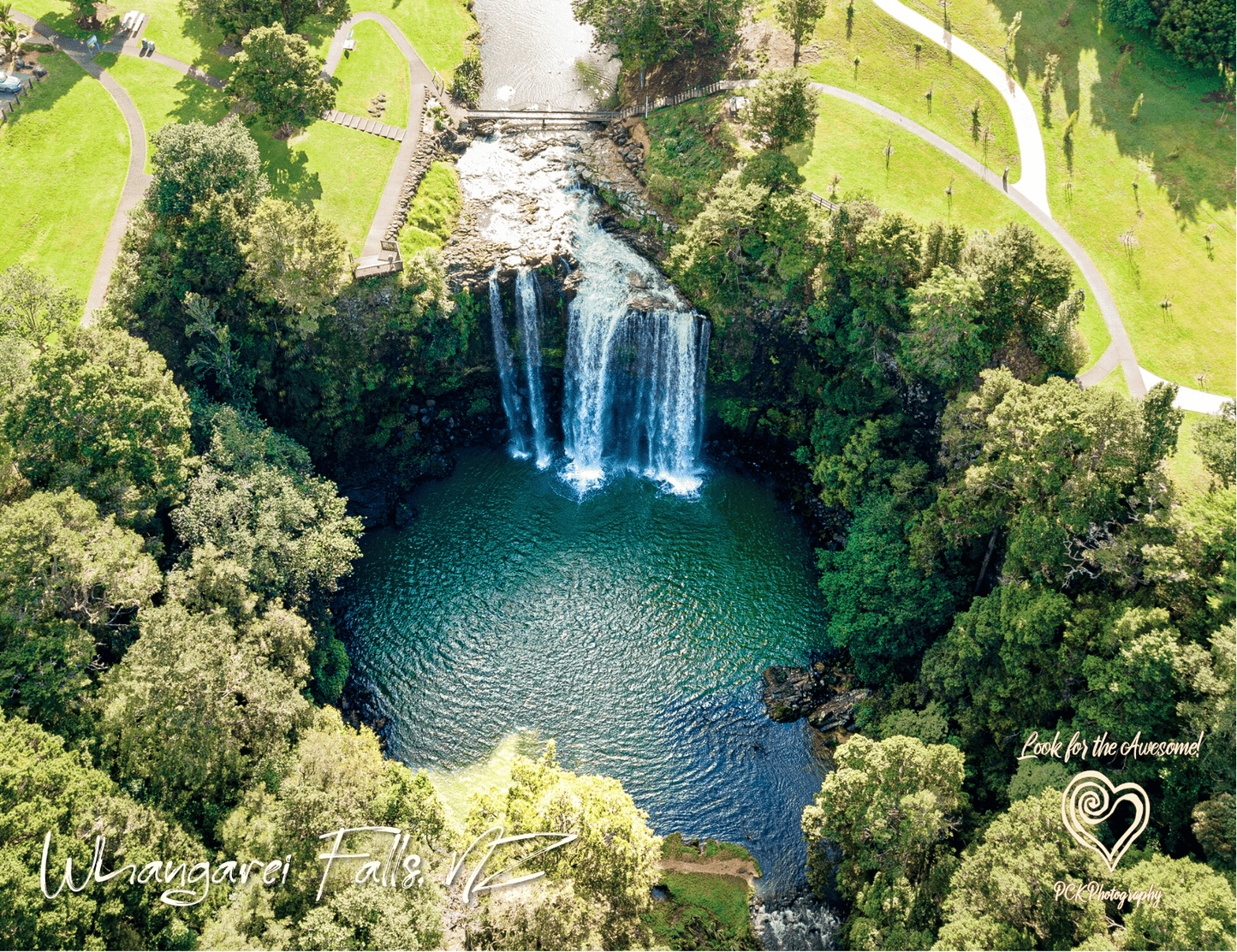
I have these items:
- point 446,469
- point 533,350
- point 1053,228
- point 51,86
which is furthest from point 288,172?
point 1053,228

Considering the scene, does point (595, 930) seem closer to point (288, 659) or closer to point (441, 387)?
point (288, 659)

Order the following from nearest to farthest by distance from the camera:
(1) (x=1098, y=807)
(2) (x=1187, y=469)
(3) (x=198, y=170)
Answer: (1) (x=1098, y=807)
(2) (x=1187, y=469)
(3) (x=198, y=170)

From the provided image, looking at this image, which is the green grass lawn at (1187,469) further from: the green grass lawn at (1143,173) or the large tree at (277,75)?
the large tree at (277,75)

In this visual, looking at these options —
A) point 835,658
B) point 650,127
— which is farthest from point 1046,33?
point 835,658

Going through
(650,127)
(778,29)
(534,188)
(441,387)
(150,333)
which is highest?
(778,29)

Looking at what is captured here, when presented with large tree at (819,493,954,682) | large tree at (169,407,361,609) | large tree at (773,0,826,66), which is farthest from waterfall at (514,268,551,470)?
large tree at (773,0,826,66)

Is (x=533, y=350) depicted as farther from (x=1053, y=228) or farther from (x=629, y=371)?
(x=1053, y=228)

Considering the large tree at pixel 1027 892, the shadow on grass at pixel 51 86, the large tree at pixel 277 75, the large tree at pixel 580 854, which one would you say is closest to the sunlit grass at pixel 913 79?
the large tree at pixel 277 75
